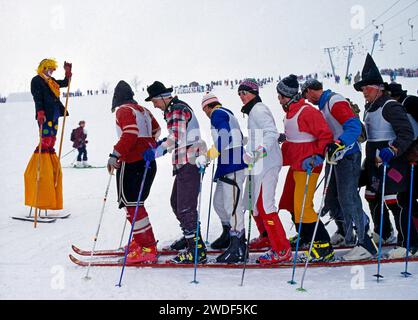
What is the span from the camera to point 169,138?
448 cm

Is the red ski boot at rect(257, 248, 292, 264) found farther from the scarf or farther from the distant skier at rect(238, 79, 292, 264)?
the scarf

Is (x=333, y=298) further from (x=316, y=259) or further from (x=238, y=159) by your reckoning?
(x=238, y=159)

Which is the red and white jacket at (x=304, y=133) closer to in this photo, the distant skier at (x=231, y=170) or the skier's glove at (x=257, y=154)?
the skier's glove at (x=257, y=154)

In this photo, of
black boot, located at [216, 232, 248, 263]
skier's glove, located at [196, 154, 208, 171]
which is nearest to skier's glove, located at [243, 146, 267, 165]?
skier's glove, located at [196, 154, 208, 171]

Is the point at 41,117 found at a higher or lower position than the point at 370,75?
lower

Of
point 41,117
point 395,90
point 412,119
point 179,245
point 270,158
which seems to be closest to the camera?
point 270,158

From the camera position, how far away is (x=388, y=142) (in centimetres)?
451

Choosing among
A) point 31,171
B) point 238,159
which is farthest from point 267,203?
point 31,171

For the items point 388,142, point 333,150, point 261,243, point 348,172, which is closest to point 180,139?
point 333,150

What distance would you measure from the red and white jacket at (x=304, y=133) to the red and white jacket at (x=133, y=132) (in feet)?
5.29

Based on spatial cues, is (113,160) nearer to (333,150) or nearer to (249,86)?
(249,86)

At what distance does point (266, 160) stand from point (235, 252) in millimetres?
1082

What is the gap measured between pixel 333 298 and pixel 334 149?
4.67ft
